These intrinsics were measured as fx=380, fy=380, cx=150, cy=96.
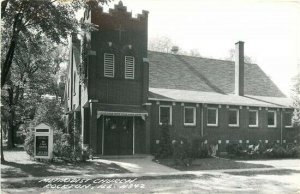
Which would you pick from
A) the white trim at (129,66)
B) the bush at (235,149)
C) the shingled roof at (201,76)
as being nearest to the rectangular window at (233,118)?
the bush at (235,149)

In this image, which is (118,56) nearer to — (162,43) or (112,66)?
(112,66)

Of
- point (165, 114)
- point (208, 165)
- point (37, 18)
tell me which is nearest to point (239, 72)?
point (165, 114)

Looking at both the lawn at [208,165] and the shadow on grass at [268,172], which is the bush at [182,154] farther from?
the shadow on grass at [268,172]

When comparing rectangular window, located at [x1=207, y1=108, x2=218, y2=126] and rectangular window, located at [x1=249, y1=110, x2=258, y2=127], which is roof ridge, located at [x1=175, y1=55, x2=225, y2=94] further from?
rectangular window, located at [x1=207, y1=108, x2=218, y2=126]

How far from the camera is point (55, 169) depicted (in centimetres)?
1652

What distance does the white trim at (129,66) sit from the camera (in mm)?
22953

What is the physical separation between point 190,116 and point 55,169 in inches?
448

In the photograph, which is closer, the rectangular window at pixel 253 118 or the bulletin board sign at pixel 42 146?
the bulletin board sign at pixel 42 146

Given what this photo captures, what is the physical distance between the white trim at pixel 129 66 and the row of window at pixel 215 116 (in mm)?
2979

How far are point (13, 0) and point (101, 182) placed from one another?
305 inches

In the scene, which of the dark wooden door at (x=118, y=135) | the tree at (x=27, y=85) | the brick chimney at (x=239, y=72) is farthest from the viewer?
the tree at (x=27, y=85)

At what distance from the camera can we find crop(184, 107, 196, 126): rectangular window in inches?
995

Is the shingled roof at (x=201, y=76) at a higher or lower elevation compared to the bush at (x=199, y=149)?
higher

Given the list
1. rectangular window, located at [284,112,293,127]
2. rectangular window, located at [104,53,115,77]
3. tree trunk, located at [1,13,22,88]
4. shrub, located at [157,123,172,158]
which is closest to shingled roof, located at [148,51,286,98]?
rectangular window, located at [284,112,293,127]
